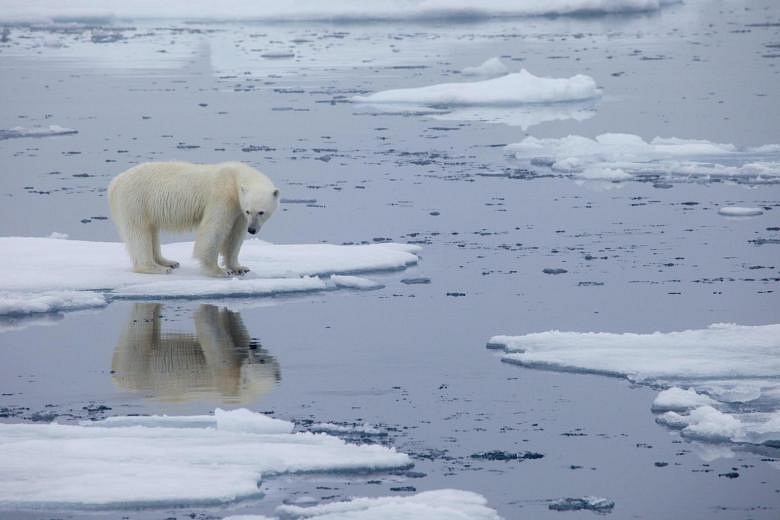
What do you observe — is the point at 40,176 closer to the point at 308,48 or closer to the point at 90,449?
the point at 90,449

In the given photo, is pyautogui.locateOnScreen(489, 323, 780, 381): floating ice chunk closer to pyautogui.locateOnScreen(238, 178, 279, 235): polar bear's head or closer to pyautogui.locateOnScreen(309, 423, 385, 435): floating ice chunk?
pyautogui.locateOnScreen(309, 423, 385, 435): floating ice chunk

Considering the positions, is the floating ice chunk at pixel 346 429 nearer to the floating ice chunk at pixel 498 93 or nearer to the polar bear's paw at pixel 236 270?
the polar bear's paw at pixel 236 270

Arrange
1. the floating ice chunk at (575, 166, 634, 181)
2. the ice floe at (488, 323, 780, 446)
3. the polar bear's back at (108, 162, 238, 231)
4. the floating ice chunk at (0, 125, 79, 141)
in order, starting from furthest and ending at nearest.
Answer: the floating ice chunk at (0, 125, 79, 141) < the floating ice chunk at (575, 166, 634, 181) < the polar bear's back at (108, 162, 238, 231) < the ice floe at (488, 323, 780, 446)

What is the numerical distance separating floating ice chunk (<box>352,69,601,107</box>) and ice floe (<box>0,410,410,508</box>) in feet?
36.8

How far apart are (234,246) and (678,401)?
3.07 meters

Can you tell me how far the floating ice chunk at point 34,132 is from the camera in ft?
45.5

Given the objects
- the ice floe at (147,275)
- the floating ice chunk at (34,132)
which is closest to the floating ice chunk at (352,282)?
the ice floe at (147,275)

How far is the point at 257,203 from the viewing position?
7102mm

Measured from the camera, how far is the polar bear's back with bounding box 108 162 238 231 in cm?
746

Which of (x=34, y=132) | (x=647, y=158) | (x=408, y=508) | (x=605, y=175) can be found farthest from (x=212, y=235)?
(x=34, y=132)

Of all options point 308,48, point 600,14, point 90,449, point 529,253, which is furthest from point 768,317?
point 600,14

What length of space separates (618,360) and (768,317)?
4.07 ft

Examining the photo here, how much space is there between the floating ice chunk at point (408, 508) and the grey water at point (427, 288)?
0.30 feet

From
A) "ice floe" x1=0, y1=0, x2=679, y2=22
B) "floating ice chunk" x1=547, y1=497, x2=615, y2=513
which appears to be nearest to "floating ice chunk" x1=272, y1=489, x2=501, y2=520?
"floating ice chunk" x1=547, y1=497, x2=615, y2=513
